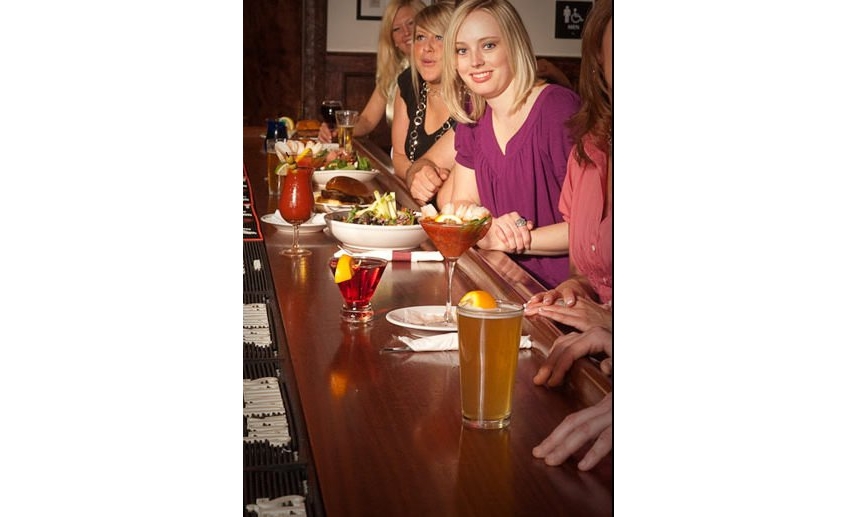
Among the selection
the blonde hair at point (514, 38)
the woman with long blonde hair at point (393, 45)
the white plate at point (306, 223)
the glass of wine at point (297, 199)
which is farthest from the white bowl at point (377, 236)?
the woman with long blonde hair at point (393, 45)

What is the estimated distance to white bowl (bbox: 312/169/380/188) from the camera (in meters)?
2.83

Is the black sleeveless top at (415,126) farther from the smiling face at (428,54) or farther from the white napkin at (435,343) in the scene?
the white napkin at (435,343)

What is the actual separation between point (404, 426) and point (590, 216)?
1161 mm

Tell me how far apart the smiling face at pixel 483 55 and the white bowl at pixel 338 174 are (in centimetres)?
41

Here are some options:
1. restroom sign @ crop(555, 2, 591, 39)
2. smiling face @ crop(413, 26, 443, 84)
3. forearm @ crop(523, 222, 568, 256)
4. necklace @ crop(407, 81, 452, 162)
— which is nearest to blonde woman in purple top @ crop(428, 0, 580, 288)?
forearm @ crop(523, 222, 568, 256)

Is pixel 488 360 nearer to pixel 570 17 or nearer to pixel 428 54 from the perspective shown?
pixel 570 17

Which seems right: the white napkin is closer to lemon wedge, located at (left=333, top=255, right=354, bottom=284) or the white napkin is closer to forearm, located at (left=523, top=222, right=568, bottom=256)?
lemon wedge, located at (left=333, top=255, right=354, bottom=284)

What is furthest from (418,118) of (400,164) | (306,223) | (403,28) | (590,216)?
(590,216)
